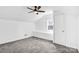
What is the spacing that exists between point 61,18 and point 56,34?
25 cm

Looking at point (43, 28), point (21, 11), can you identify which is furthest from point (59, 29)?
point (21, 11)

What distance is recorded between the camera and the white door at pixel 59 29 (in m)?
1.17

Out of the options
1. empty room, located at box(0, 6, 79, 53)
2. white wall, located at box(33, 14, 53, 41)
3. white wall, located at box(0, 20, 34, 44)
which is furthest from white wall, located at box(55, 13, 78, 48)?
white wall, located at box(0, 20, 34, 44)

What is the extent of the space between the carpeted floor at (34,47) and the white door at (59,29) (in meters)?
0.08

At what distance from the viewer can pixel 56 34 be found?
1.19m

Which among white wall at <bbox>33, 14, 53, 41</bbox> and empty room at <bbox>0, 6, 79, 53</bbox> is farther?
white wall at <bbox>33, 14, 53, 41</bbox>

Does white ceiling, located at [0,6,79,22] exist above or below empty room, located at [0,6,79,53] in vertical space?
above

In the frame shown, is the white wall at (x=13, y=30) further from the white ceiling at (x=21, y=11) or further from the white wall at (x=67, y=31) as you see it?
the white wall at (x=67, y=31)

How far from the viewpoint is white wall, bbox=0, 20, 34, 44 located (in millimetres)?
1110

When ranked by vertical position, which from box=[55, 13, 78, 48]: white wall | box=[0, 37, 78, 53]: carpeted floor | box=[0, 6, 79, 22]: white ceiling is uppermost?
box=[0, 6, 79, 22]: white ceiling

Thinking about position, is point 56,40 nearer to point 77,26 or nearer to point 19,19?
point 77,26

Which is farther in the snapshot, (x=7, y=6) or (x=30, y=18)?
(x=30, y=18)

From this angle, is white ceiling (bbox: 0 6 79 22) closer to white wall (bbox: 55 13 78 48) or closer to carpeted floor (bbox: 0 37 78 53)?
white wall (bbox: 55 13 78 48)
